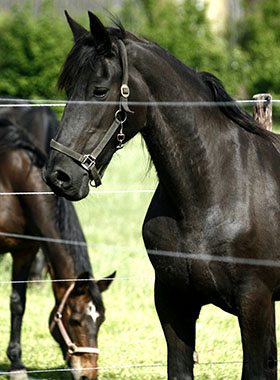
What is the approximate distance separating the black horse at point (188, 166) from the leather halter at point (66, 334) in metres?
1.83

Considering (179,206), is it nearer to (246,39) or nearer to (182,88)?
(182,88)

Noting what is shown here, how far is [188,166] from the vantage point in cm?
348

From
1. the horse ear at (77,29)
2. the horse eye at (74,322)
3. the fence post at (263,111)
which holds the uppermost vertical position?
the fence post at (263,111)

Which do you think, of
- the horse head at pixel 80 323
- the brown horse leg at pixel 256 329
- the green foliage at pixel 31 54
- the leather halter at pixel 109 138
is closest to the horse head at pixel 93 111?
the leather halter at pixel 109 138

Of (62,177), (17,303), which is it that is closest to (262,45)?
(17,303)

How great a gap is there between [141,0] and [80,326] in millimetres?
26578

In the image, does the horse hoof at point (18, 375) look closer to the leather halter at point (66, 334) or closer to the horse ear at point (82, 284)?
the leather halter at point (66, 334)

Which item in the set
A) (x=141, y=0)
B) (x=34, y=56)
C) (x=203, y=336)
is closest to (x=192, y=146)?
(x=203, y=336)

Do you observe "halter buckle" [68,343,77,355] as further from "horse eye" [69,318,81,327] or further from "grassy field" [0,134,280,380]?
"grassy field" [0,134,280,380]

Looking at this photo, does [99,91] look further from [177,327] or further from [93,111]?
[177,327]

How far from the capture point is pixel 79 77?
327cm

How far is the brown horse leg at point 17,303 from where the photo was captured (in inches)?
225

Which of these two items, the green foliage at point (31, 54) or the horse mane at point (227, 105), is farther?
the green foliage at point (31, 54)

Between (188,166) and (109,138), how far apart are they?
442 millimetres
